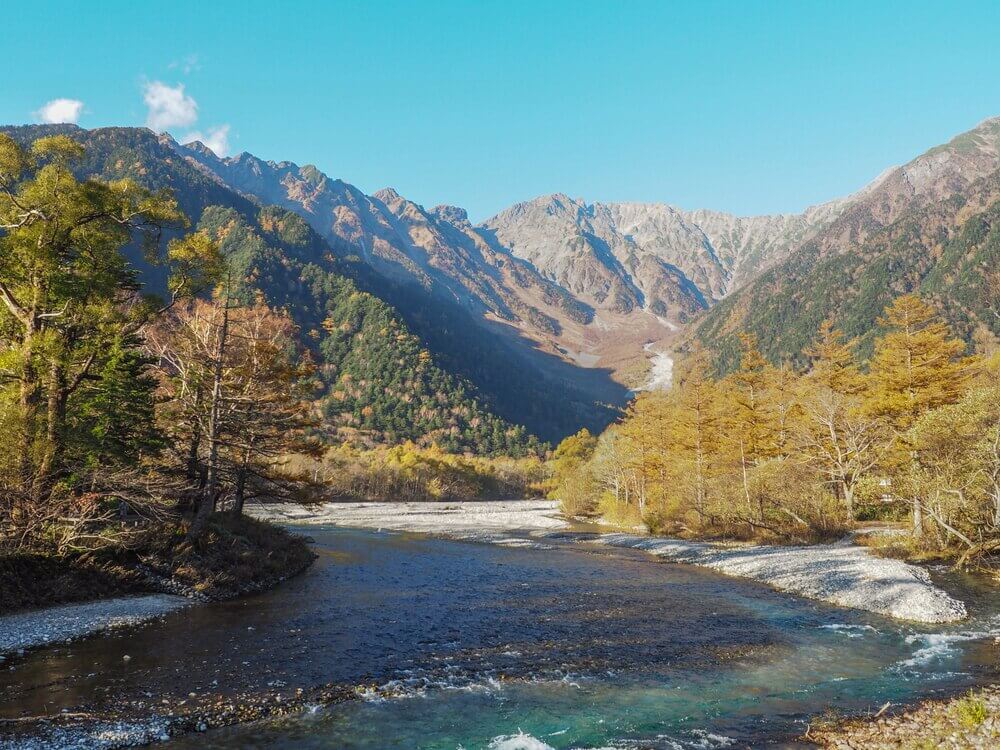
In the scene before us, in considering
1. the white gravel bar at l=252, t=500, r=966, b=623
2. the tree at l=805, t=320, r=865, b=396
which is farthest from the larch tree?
the tree at l=805, t=320, r=865, b=396

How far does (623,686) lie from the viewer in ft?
48.8

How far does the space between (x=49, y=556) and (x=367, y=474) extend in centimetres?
10043

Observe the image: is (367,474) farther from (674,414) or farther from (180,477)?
(180,477)

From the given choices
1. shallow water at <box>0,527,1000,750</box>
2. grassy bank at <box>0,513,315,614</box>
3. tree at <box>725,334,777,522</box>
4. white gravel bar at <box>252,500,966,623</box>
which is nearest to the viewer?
shallow water at <box>0,527,1000,750</box>

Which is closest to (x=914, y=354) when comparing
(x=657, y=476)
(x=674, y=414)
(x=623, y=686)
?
(x=674, y=414)

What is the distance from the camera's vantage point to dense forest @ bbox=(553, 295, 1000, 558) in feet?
101

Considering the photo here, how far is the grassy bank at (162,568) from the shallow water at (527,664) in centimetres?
208

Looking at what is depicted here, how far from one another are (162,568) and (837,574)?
3274 centimetres

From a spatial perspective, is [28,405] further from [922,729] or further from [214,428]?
[922,729]

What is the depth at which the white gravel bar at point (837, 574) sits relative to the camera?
74.1 ft

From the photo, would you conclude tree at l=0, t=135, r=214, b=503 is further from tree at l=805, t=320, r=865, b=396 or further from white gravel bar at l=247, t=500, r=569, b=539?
tree at l=805, t=320, r=865, b=396

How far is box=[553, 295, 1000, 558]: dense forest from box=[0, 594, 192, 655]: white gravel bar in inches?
1488

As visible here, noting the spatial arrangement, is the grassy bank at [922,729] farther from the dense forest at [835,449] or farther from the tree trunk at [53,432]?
the tree trunk at [53,432]

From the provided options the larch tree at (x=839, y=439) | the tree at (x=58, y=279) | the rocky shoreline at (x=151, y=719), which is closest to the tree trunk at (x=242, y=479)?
the tree at (x=58, y=279)
